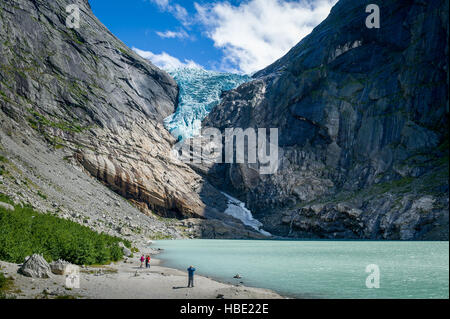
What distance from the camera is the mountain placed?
3371 inches

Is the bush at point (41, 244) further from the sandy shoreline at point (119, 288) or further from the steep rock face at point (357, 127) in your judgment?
the steep rock face at point (357, 127)

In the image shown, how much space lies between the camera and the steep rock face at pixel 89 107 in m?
104

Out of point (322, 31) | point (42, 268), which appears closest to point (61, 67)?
point (322, 31)

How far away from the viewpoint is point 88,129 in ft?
378

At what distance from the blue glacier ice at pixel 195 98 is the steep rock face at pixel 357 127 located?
12197 millimetres

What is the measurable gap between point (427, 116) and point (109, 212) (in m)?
94.5

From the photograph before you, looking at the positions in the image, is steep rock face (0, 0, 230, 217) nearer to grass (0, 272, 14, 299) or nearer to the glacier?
the glacier

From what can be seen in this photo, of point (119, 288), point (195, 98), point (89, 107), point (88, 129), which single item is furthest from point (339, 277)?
point (195, 98)

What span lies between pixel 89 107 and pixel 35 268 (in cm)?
10848

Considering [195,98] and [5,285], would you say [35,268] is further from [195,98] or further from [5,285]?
[195,98]

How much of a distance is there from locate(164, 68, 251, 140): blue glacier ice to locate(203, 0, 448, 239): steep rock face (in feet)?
40.0

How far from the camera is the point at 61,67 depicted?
12181cm

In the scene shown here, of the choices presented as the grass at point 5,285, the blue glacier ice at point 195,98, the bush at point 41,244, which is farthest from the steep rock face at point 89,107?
the grass at point 5,285

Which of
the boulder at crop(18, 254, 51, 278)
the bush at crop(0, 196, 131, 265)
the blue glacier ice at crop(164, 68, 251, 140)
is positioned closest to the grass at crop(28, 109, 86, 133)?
the blue glacier ice at crop(164, 68, 251, 140)
